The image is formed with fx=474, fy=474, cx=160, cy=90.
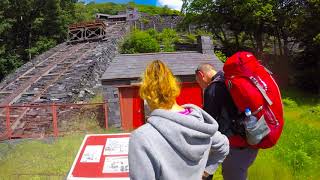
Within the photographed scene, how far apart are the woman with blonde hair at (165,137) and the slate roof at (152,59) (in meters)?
12.7

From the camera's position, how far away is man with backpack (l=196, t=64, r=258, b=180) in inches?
156

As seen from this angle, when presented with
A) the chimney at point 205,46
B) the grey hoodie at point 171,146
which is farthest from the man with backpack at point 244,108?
the chimney at point 205,46

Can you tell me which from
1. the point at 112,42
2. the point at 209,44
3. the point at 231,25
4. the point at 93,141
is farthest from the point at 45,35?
the point at 93,141

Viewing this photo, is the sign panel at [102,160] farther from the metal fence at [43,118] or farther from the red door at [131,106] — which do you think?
the red door at [131,106]

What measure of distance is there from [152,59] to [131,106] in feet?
7.02

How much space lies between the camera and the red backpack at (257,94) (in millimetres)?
3711

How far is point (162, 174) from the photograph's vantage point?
9.59 ft

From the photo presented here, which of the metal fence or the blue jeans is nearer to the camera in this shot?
the blue jeans

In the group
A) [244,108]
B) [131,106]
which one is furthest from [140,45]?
[244,108]

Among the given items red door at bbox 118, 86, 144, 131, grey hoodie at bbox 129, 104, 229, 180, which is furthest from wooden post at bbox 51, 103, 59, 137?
grey hoodie at bbox 129, 104, 229, 180

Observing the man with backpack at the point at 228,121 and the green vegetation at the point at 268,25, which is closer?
the man with backpack at the point at 228,121

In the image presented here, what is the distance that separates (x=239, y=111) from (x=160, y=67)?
3.66 ft

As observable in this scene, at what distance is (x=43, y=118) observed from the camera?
14906mm

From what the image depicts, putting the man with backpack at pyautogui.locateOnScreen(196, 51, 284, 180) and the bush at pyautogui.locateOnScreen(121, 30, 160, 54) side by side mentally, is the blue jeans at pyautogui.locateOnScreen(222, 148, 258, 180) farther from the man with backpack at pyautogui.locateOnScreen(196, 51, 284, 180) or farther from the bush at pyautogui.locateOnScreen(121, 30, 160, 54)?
the bush at pyautogui.locateOnScreen(121, 30, 160, 54)
